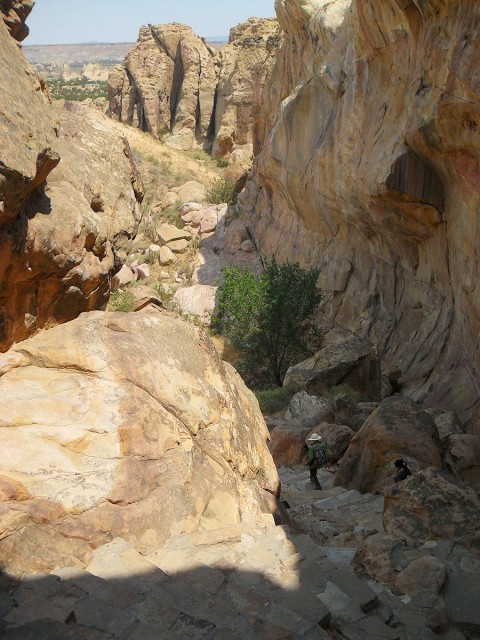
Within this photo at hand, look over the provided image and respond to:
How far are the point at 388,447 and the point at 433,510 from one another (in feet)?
8.31

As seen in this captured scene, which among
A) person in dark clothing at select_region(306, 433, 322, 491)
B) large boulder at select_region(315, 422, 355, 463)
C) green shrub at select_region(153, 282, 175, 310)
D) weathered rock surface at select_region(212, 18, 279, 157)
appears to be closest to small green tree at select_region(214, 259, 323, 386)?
green shrub at select_region(153, 282, 175, 310)

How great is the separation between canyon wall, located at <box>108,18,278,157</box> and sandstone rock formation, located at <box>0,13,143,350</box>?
107 feet

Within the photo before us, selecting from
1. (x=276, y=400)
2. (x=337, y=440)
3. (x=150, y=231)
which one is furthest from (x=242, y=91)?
(x=337, y=440)

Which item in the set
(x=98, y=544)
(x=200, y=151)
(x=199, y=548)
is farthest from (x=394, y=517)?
(x=200, y=151)

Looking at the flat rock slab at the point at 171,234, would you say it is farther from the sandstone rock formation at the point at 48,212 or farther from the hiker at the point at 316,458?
the sandstone rock formation at the point at 48,212

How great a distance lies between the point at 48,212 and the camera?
6434mm

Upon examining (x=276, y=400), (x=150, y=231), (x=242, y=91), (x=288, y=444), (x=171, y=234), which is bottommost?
(x=276, y=400)

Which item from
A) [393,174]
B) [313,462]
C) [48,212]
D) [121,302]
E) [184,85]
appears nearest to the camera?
[48,212]

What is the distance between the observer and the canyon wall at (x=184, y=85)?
1548 inches

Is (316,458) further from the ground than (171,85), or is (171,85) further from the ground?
(171,85)

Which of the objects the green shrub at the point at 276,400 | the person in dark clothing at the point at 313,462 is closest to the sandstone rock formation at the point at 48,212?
the person in dark clothing at the point at 313,462

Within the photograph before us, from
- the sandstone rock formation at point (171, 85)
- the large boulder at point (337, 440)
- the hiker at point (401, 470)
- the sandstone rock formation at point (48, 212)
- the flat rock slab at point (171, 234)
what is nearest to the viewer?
the sandstone rock formation at point (48, 212)

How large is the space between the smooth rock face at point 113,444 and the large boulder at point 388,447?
3189 millimetres

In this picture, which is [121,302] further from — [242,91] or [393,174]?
[242,91]
